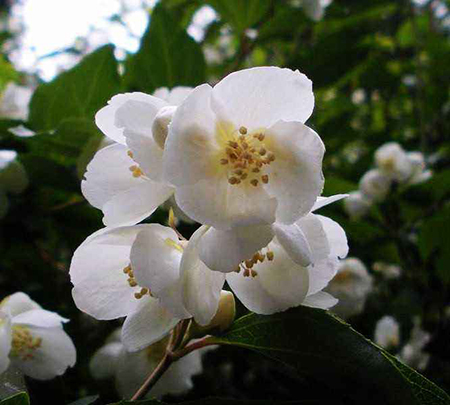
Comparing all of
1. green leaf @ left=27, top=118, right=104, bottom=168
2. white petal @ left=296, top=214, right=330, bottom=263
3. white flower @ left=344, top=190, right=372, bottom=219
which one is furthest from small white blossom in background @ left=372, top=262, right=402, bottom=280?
white petal @ left=296, top=214, right=330, bottom=263

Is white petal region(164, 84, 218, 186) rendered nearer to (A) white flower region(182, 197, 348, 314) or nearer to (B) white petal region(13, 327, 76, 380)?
(A) white flower region(182, 197, 348, 314)

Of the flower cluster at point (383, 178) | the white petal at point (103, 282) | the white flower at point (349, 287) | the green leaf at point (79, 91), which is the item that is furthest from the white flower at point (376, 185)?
the white petal at point (103, 282)

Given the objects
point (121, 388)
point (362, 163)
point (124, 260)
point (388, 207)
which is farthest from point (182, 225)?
point (362, 163)

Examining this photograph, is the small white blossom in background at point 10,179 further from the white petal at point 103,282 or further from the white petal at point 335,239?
the white petal at point 335,239

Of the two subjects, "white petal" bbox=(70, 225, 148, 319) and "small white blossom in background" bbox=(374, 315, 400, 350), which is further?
"small white blossom in background" bbox=(374, 315, 400, 350)

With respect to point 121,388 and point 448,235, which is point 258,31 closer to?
point 448,235

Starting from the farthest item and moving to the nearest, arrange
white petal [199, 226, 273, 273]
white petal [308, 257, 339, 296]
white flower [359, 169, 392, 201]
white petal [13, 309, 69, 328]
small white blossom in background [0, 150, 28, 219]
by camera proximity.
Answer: white flower [359, 169, 392, 201]
small white blossom in background [0, 150, 28, 219]
white petal [13, 309, 69, 328]
white petal [308, 257, 339, 296]
white petal [199, 226, 273, 273]

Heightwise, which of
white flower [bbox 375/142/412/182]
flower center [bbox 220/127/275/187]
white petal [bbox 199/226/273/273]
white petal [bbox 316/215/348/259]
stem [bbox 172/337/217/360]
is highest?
flower center [bbox 220/127/275/187]

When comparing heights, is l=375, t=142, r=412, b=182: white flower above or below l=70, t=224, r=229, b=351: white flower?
below
